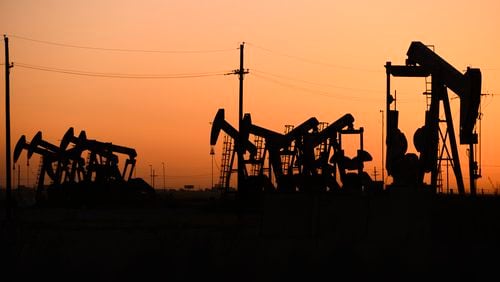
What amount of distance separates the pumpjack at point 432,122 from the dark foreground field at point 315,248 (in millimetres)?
2700

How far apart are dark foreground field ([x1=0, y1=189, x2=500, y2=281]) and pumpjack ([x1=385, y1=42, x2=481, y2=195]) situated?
270cm

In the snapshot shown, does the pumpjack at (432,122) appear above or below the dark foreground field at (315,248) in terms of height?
above

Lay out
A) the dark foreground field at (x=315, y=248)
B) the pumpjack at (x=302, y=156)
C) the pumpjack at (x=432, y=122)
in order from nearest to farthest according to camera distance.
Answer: the dark foreground field at (x=315, y=248), the pumpjack at (x=432, y=122), the pumpjack at (x=302, y=156)

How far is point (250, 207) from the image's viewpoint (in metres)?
37.1

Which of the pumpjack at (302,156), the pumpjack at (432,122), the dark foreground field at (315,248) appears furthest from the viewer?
the pumpjack at (302,156)

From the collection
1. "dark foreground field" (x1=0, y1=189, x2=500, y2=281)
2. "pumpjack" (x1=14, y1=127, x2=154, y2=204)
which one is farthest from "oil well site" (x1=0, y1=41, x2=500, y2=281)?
Answer: "pumpjack" (x1=14, y1=127, x2=154, y2=204)

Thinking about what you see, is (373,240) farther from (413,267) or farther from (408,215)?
(413,267)

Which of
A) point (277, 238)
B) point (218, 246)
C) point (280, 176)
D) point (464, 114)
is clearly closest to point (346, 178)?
point (280, 176)

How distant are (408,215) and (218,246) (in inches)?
154

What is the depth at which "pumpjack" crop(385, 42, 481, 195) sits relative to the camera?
2088cm

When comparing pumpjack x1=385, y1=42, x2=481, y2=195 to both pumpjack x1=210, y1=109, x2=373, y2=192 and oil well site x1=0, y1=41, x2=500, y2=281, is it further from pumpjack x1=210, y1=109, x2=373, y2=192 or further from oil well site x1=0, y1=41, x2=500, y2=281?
pumpjack x1=210, y1=109, x2=373, y2=192

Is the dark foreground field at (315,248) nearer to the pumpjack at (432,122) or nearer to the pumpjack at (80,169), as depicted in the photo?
the pumpjack at (432,122)

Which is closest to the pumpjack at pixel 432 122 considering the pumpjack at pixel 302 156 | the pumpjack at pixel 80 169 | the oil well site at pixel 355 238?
the oil well site at pixel 355 238

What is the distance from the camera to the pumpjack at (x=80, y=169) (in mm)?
47219
